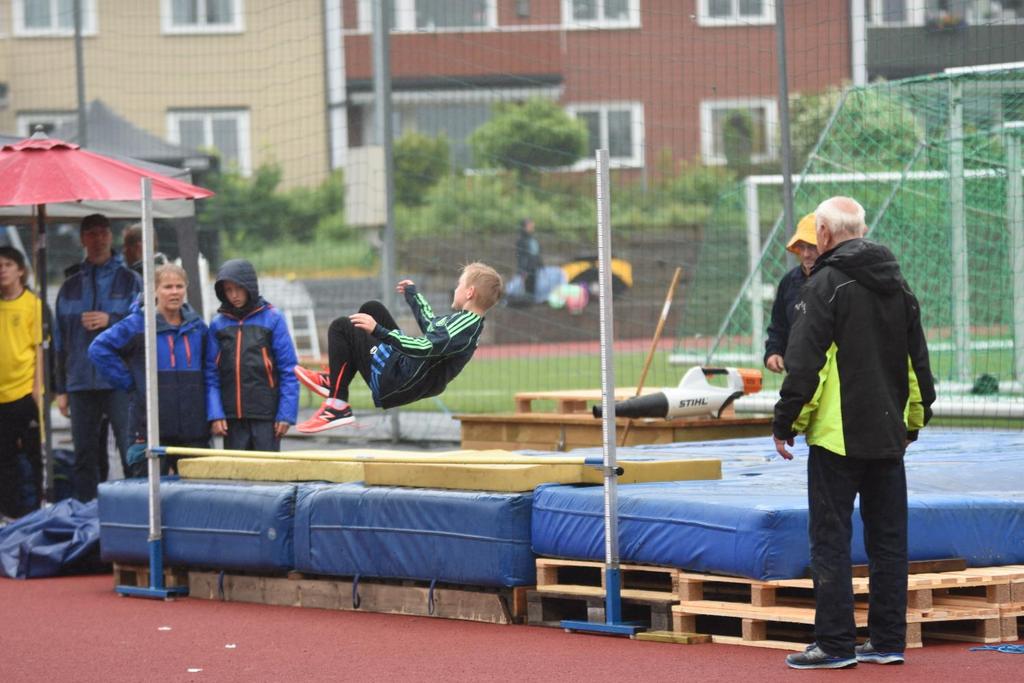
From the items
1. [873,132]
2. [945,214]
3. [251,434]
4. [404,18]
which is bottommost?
[251,434]

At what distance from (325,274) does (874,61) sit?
18.3 metres

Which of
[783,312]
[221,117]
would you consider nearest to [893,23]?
[783,312]

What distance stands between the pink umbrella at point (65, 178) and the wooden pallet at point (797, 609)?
492 cm

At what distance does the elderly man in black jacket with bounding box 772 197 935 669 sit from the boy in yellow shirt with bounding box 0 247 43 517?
717 centimetres

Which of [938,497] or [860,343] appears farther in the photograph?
[938,497]

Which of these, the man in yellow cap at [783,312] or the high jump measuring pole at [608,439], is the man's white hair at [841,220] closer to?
the high jump measuring pole at [608,439]

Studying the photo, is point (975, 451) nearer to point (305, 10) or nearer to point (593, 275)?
point (305, 10)

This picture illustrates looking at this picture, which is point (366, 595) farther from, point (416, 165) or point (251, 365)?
point (416, 165)

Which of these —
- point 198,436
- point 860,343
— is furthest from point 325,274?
point 860,343

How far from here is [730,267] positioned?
2841 cm

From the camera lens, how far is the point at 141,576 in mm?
10320

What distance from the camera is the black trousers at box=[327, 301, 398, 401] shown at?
9.80 m

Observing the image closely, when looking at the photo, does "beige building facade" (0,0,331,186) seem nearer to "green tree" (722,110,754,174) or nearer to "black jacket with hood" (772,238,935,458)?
"green tree" (722,110,754,174)

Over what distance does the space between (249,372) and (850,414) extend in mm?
4900
